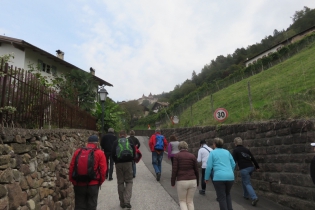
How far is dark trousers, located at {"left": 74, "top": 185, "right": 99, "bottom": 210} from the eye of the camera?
4.53 meters

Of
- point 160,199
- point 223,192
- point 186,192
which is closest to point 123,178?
point 160,199

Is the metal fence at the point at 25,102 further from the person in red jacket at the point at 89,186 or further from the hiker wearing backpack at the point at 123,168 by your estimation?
the hiker wearing backpack at the point at 123,168

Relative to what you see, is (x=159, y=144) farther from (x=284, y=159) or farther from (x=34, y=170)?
(x=34, y=170)

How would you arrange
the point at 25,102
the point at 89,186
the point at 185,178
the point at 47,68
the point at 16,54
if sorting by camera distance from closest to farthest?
the point at 89,186, the point at 25,102, the point at 185,178, the point at 16,54, the point at 47,68

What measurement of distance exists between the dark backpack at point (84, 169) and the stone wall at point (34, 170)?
0.74 metres

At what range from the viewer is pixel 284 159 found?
5984 millimetres

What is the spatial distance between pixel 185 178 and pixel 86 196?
1.97m

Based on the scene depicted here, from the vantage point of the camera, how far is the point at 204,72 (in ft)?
305

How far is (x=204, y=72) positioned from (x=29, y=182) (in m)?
92.3

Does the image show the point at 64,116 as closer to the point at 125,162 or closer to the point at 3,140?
the point at 125,162

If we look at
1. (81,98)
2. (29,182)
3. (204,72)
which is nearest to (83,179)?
(29,182)

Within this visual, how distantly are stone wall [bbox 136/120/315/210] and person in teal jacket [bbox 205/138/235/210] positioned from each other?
1.71 meters

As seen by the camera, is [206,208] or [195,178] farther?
[206,208]

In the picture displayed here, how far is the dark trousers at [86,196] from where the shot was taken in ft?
14.9
